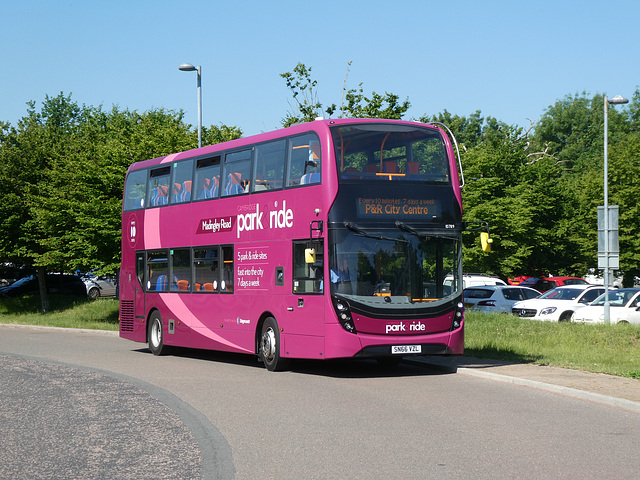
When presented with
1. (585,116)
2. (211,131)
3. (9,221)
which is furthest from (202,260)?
(585,116)

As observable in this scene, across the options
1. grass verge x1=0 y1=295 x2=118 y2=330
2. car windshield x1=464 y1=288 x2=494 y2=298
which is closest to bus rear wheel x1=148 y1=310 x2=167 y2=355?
grass verge x1=0 y1=295 x2=118 y2=330

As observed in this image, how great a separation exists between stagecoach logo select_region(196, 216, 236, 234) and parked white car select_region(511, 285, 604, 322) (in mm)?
13295

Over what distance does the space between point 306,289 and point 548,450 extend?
797 centimetres

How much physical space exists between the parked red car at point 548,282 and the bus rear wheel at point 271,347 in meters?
32.5

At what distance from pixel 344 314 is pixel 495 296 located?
1981cm

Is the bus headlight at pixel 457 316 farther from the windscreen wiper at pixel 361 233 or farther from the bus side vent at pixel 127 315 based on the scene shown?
the bus side vent at pixel 127 315

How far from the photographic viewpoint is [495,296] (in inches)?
1353

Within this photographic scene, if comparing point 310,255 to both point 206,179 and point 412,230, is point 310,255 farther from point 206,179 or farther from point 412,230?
point 206,179

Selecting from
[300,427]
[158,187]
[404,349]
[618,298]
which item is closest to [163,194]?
[158,187]

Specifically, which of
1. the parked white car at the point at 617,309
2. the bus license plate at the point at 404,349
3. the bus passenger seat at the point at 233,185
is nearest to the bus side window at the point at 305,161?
the bus passenger seat at the point at 233,185

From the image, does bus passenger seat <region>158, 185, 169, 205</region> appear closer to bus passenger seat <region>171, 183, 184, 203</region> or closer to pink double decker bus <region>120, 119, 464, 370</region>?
bus passenger seat <region>171, 183, 184, 203</region>

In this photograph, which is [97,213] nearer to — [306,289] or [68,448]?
[306,289]

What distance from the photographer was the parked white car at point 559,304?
29531 millimetres

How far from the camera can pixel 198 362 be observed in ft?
65.9
